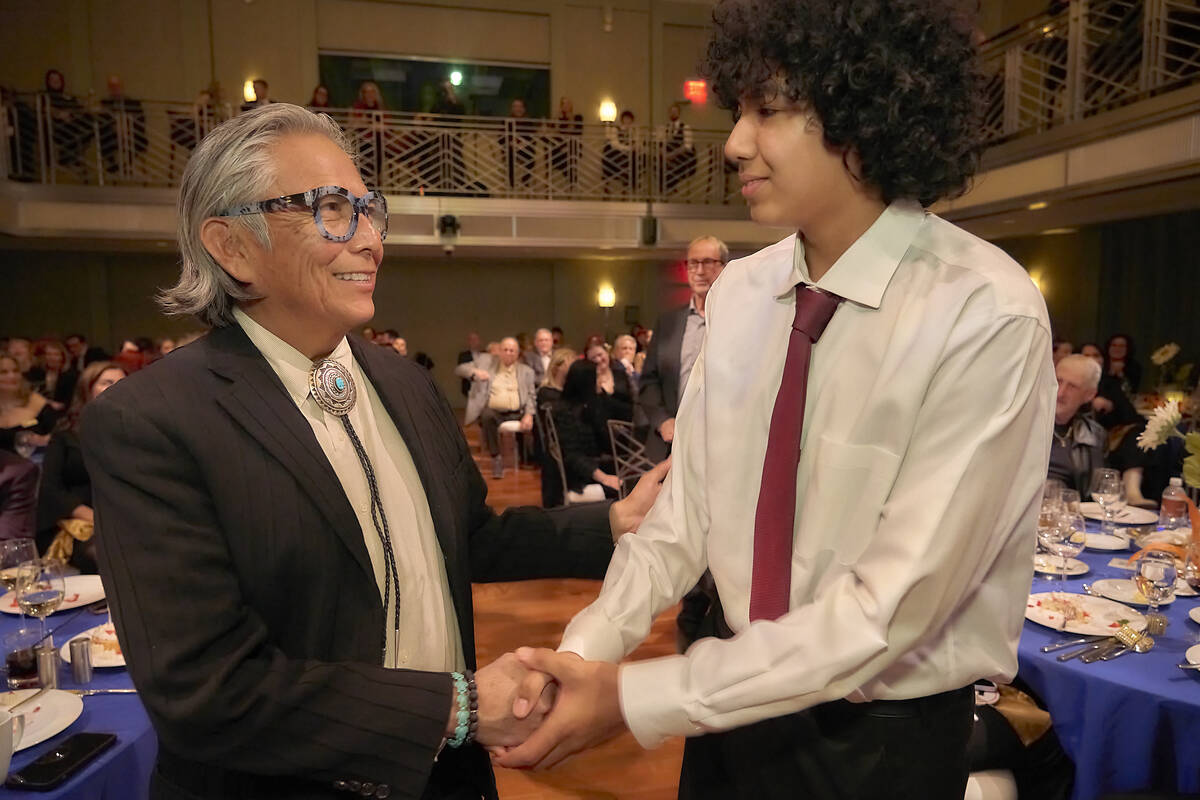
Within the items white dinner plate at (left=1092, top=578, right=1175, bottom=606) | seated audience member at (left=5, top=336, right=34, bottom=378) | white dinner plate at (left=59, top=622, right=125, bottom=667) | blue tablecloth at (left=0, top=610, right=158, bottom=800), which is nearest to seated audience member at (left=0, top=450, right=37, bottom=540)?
white dinner plate at (left=59, top=622, right=125, bottom=667)

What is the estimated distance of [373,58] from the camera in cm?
1352

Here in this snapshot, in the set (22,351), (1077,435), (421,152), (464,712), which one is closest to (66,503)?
(464,712)

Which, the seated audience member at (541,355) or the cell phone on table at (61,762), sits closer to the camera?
the cell phone on table at (61,762)

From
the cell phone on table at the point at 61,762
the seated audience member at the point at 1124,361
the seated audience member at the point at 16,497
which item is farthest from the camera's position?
the seated audience member at the point at 1124,361

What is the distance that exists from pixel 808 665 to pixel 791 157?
2.18 ft

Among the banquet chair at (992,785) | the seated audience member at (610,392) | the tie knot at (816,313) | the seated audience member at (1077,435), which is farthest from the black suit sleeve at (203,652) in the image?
the seated audience member at (610,392)

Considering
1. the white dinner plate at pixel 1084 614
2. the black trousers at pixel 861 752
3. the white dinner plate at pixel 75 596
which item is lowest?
the white dinner plate at pixel 1084 614

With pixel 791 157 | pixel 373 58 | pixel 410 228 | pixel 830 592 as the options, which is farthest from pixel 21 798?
pixel 373 58

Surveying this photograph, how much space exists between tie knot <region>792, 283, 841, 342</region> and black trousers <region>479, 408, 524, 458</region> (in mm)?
7625

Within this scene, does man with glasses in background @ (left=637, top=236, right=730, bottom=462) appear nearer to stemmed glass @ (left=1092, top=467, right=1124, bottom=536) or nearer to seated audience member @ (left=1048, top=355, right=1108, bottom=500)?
seated audience member @ (left=1048, top=355, right=1108, bottom=500)

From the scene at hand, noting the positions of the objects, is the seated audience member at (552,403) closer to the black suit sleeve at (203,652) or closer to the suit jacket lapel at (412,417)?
the suit jacket lapel at (412,417)

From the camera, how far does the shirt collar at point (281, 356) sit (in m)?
1.30

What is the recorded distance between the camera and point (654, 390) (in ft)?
14.3

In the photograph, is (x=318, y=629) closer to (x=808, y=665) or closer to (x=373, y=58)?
(x=808, y=665)
